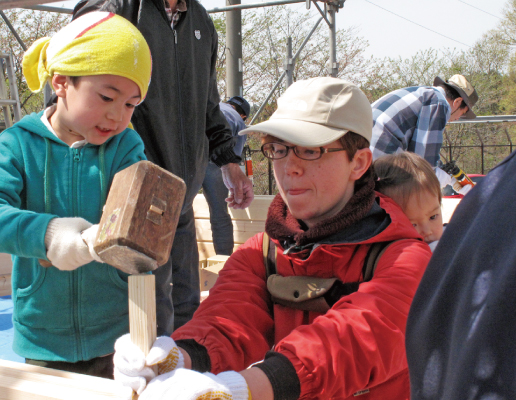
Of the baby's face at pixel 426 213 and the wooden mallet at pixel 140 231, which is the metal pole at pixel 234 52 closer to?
the baby's face at pixel 426 213

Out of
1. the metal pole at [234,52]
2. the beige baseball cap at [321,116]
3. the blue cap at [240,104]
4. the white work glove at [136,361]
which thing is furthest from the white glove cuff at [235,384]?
the metal pole at [234,52]

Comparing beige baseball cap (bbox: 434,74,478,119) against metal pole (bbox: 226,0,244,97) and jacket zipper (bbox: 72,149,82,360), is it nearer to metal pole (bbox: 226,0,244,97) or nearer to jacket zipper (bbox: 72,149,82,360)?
jacket zipper (bbox: 72,149,82,360)

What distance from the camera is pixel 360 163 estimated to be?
1.56m

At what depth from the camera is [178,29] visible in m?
2.45

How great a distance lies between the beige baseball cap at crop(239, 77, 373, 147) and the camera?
1.44 meters

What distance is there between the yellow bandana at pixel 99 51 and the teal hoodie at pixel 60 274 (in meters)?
0.25

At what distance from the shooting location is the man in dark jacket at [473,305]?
20.9 inches

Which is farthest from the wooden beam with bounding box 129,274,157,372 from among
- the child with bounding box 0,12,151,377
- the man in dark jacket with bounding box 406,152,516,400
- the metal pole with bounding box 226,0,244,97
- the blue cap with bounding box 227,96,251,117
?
the metal pole with bounding box 226,0,244,97

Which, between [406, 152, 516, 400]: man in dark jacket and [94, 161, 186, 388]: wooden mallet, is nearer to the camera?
[406, 152, 516, 400]: man in dark jacket

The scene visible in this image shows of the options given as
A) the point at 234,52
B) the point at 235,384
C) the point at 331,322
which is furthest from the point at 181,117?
the point at 234,52

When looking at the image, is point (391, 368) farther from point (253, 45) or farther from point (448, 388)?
point (253, 45)

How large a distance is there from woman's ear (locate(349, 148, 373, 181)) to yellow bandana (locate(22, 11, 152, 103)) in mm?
766

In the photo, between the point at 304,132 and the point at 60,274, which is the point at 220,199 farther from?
the point at 304,132

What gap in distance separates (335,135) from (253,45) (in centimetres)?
1765
